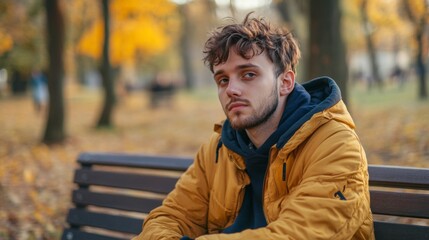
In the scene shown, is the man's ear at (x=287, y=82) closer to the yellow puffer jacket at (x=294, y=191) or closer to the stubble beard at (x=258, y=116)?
the stubble beard at (x=258, y=116)

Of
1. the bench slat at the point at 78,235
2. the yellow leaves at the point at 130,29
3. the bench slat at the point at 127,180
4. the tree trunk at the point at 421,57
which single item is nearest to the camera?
the bench slat at the point at 127,180

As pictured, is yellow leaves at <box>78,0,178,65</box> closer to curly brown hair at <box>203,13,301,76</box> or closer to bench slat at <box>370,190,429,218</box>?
curly brown hair at <box>203,13,301,76</box>

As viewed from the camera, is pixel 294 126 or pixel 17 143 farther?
pixel 17 143

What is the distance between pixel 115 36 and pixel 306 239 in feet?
75.8

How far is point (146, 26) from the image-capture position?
24172mm

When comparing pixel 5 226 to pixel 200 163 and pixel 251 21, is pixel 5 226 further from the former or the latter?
pixel 251 21

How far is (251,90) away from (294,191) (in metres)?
0.55

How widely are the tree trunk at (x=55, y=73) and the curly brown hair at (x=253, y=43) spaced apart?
10.1m

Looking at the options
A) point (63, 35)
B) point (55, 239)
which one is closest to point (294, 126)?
point (55, 239)

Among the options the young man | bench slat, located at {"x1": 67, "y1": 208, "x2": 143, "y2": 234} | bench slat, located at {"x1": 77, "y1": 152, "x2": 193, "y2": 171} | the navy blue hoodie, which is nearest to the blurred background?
the young man

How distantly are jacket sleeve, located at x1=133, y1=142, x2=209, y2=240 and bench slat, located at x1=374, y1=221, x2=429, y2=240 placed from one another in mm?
975

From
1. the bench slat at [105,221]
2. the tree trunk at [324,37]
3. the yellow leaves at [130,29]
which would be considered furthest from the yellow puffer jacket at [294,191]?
the yellow leaves at [130,29]

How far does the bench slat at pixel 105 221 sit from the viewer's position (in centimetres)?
363

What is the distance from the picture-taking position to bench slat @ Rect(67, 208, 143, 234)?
3631mm
